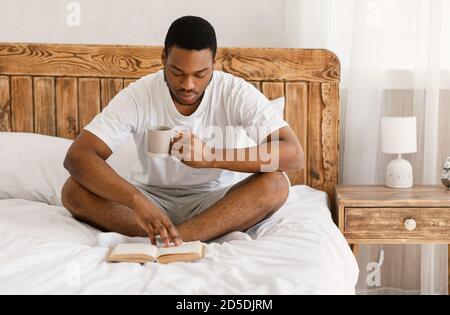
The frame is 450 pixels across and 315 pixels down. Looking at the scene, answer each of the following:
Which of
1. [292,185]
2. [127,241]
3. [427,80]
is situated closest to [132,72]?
[292,185]

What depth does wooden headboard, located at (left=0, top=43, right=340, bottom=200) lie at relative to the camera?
2.59 meters

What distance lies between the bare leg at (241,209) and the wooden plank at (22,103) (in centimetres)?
112

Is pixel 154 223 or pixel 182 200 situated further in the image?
pixel 182 200

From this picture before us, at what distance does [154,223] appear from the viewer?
175 centimetres

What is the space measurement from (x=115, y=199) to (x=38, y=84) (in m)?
1.01

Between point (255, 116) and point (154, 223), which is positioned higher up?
point (255, 116)

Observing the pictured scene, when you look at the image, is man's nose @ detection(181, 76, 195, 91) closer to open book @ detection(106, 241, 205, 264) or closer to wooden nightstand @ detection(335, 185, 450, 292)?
open book @ detection(106, 241, 205, 264)

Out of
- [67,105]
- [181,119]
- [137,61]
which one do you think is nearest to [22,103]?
[67,105]

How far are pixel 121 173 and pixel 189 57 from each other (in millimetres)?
686

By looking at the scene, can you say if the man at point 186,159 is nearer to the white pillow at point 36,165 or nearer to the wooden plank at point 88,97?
the white pillow at point 36,165

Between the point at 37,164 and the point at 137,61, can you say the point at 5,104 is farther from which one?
the point at 137,61
